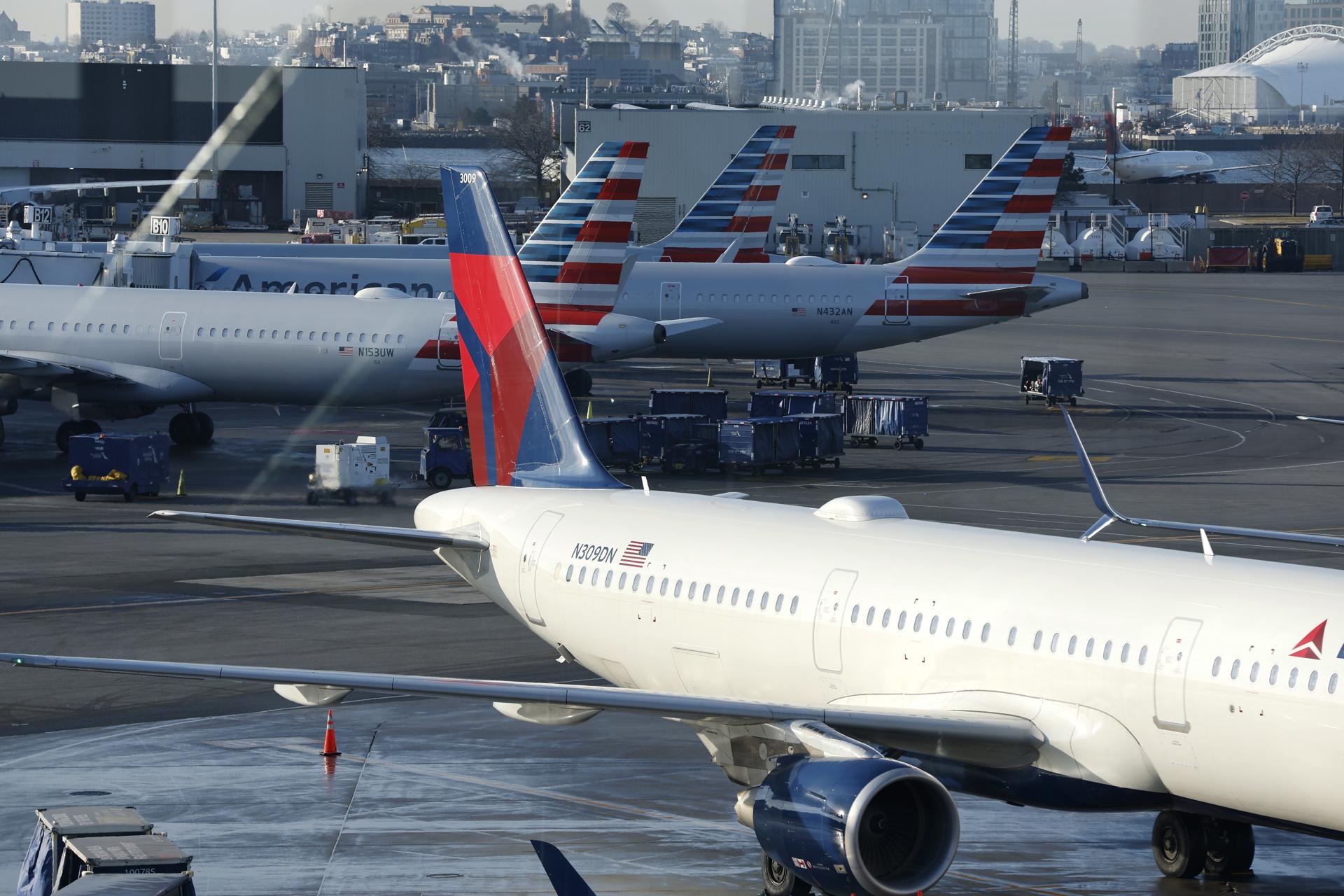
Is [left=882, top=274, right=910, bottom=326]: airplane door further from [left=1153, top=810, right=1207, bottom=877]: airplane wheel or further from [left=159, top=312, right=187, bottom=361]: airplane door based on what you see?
[left=1153, top=810, right=1207, bottom=877]: airplane wheel

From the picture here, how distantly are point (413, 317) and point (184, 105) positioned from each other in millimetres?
92869

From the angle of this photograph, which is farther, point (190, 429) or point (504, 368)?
point (190, 429)

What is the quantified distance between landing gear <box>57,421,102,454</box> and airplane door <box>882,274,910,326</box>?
27.8m

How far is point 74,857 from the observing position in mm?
15469

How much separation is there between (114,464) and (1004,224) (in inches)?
1262

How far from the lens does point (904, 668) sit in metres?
19.3

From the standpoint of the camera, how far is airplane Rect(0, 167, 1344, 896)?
53.5 feet

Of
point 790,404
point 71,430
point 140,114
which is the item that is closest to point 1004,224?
point 790,404

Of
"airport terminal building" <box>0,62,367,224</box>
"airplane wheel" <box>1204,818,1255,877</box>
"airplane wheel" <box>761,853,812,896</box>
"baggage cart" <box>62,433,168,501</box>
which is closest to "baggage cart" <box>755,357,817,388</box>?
"baggage cart" <box>62,433,168,501</box>

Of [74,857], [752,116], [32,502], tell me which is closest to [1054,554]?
[74,857]

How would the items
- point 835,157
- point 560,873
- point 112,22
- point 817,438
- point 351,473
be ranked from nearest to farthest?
point 560,873 < point 351,473 < point 817,438 < point 112,22 < point 835,157

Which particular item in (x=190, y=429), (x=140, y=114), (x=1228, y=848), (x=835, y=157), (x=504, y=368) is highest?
(x=140, y=114)

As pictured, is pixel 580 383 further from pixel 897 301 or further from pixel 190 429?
pixel 190 429

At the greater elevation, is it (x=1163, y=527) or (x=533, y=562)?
(x=1163, y=527)
